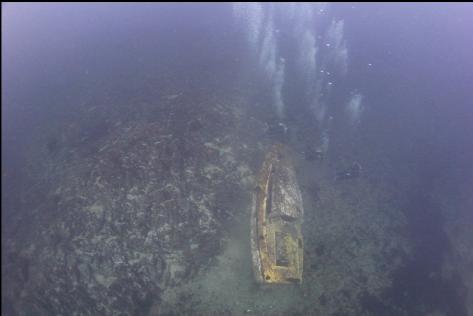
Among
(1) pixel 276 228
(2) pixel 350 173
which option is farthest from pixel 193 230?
(2) pixel 350 173

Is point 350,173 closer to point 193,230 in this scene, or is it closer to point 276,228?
point 276,228

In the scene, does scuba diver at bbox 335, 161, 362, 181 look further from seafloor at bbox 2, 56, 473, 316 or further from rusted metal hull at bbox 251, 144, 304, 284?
rusted metal hull at bbox 251, 144, 304, 284

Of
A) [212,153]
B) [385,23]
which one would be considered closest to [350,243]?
[212,153]

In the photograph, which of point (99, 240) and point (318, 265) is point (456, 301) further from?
point (99, 240)

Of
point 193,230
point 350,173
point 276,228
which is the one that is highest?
point 350,173

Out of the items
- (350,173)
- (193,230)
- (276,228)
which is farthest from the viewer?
(350,173)

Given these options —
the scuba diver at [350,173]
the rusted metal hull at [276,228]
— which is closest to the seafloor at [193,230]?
the scuba diver at [350,173]
